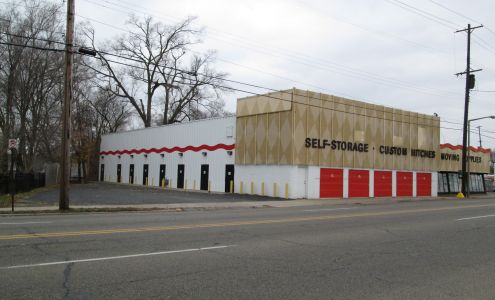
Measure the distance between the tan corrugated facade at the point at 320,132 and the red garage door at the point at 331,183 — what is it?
0.64 m

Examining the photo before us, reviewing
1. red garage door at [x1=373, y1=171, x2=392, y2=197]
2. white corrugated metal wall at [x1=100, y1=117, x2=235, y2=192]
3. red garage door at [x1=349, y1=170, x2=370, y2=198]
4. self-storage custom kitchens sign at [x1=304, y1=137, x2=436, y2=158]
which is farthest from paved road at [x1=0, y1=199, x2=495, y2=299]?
white corrugated metal wall at [x1=100, y1=117, x2=235, y2=192]

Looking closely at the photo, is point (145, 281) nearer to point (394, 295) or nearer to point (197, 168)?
point (394, 295)

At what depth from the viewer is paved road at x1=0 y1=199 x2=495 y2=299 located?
632 cm

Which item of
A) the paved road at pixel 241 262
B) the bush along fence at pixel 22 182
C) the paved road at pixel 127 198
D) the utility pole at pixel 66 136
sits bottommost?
the paved road at pixel 127 198

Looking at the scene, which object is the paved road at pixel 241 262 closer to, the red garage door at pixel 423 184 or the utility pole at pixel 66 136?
the utility pole at pixel 66 136

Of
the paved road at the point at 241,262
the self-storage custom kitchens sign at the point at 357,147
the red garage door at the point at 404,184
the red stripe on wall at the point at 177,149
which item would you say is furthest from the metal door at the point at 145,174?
the paved road at the point at 241,262

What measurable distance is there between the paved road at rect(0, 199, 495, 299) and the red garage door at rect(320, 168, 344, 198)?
19765mm

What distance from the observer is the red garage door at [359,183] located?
116 feet

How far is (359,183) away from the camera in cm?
3594

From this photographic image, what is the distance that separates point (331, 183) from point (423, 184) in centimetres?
1314

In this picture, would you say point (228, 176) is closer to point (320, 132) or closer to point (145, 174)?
point (320, 132)

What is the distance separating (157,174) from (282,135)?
744 inches

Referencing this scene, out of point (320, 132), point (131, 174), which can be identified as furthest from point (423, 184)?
point (131, 174)

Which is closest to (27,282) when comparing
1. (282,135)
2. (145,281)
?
(145,281)
